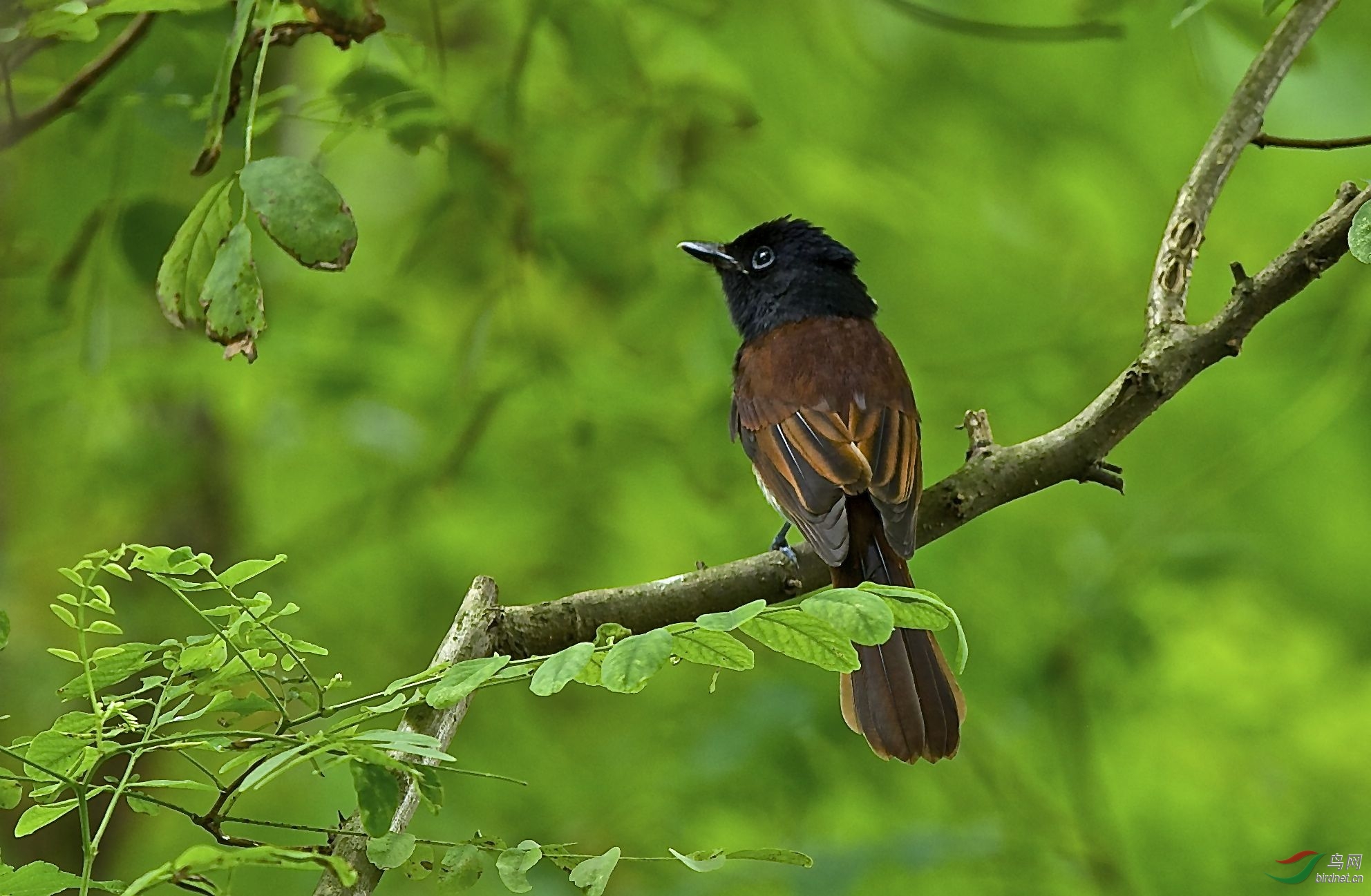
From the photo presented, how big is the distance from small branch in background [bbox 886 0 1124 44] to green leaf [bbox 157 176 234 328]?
7.59 ft

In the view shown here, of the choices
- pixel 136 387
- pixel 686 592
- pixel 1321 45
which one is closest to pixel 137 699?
pixel 686 592

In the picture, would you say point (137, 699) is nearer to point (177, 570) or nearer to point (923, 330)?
point (177, 570)

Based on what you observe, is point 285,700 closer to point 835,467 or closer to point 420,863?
point 420,863

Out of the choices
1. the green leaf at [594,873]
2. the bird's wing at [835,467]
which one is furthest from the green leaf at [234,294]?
the bird's wing at [835,467]

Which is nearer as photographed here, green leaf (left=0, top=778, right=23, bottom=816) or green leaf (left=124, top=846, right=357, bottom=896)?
green leaf (left=124, top=846, right=357, bottom=896)

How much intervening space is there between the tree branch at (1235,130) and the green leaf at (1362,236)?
1.11m

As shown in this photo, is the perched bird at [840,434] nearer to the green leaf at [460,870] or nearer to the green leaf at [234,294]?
the green leaf at [460,870]

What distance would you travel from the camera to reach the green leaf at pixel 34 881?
50.9 inches

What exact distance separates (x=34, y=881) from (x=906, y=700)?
1.54 metres

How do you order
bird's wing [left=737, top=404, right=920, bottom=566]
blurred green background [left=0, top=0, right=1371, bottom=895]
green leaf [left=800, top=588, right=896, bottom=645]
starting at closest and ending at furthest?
green leaf [left=800, top=588, right=896, bottom=645]
bird's wing [left=737, top=404, right=920, bottom=566]
blurred green background [left=0, top=0, right=1371, bottom=895]

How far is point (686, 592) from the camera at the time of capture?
2.30 metres

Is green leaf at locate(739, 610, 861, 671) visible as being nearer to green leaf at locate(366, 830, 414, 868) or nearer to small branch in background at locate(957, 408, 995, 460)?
green leaf at locate(366, 830, 414, 868)

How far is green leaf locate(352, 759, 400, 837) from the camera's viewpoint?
4.03 ft

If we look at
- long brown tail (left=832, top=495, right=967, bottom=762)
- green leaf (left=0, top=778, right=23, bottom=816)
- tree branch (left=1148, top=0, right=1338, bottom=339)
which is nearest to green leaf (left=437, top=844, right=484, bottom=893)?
green leaf (left=0, top=778, right=23, bottom=816)
